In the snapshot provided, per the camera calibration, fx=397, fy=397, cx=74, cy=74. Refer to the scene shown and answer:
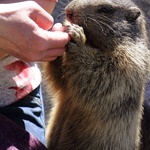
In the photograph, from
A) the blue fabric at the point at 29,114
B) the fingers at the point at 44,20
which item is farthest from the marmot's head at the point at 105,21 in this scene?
the blue fabric at the point at 29,114

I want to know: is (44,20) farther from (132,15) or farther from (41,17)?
(132,15)

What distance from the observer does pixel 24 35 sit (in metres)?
1.19

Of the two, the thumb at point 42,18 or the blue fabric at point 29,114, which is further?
the blue fabric at point 29,114

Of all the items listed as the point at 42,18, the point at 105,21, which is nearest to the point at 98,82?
the point at 105,21

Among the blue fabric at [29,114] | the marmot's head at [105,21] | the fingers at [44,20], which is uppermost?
the fingers at [44,20]

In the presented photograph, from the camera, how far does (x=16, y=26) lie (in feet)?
3.89

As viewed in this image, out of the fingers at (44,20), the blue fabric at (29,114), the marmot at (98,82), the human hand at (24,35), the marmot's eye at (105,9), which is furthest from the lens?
the marmot's eye at (105,9)

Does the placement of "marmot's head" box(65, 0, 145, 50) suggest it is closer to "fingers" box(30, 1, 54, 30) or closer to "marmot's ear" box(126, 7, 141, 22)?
"marmot's ear" box(126, 7, 141, 22)

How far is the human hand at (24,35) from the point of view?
1188mm

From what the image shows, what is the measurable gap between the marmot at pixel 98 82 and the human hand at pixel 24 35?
23 cm

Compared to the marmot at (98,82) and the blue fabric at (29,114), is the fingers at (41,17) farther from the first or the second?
the blue fabric at (29,114)

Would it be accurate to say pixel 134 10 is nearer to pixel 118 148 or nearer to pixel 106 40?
pixel 106 40

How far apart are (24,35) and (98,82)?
445 mm

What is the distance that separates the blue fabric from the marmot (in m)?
0.11
